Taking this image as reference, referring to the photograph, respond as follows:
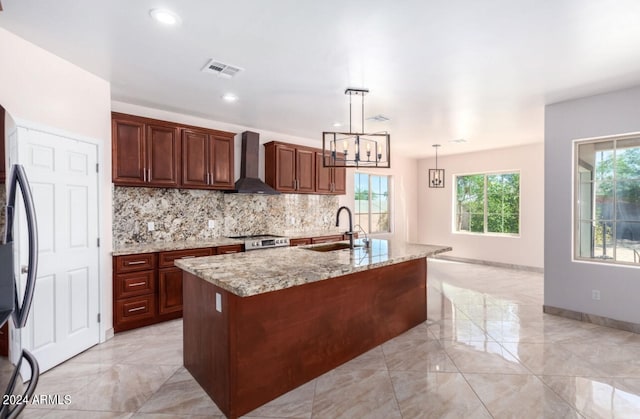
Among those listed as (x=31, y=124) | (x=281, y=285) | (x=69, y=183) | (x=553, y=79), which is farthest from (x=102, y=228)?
(x=553, y=79)

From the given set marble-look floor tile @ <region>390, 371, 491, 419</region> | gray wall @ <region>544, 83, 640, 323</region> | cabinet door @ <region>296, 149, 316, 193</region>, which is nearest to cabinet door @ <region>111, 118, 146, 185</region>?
cabinet door @ <region>296, 149, 316, 193</region>

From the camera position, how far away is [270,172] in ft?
16.7

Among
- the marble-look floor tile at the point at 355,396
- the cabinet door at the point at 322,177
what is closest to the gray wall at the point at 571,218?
the marble-look floor tile at the point at 355,396

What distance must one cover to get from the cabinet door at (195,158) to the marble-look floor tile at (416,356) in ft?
9.88

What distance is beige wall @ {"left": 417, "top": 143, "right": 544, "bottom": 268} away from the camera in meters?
6.40

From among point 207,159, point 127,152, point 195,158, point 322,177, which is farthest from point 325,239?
point 127,152

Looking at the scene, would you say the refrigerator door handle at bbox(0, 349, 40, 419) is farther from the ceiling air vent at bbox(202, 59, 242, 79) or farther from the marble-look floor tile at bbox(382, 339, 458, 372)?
the ceiling air vent at bbox(202, 59, 242, 79)

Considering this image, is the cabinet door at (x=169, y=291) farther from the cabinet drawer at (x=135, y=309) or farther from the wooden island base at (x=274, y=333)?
the wooden island base at (x=274, y=333)

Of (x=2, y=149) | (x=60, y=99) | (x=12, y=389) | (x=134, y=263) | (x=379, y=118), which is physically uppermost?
(x=379, y=118)

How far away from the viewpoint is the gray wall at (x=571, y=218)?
11.1 feet

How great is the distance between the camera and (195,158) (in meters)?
4.14

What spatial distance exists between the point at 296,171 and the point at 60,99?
10.4 feet

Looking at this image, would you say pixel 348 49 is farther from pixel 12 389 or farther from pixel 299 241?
pixel 299 241

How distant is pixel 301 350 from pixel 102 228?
2.31 metres
